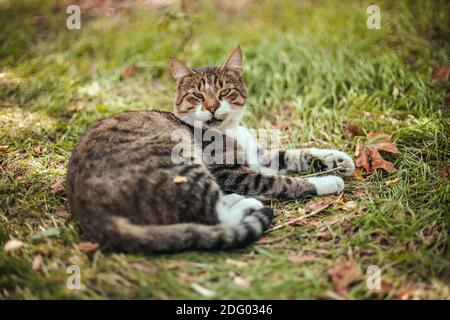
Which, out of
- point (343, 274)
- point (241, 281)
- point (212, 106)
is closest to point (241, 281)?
point (241, 281)

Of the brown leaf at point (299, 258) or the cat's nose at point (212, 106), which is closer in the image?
the brown leaf at point (299, 258)

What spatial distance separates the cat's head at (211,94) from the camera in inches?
129

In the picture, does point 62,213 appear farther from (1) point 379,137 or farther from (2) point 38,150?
(1) point 379,137

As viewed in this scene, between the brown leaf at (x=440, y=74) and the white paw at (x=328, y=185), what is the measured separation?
1.97m

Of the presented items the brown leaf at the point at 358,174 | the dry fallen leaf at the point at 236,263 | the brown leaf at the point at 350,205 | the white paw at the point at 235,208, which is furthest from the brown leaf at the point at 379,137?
the dry fallen leaf at the point at 236,263

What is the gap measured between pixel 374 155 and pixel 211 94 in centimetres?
140

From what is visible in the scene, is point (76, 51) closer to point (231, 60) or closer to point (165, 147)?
point (231, 60)

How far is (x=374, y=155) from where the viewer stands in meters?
3.51

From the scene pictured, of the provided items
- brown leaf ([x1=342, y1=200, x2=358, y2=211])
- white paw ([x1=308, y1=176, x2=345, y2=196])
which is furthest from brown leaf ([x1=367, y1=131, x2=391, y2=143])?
brown leaf ([x1=342, y1=200, x2=358, y2=211])

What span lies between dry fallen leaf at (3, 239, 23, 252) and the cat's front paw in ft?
7.31

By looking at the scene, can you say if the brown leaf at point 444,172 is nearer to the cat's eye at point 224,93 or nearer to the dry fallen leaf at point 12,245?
the cat's eye at point 224,93

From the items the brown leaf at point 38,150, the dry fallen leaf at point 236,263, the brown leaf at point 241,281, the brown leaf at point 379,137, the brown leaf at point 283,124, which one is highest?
the brown leaf at point 283,124
